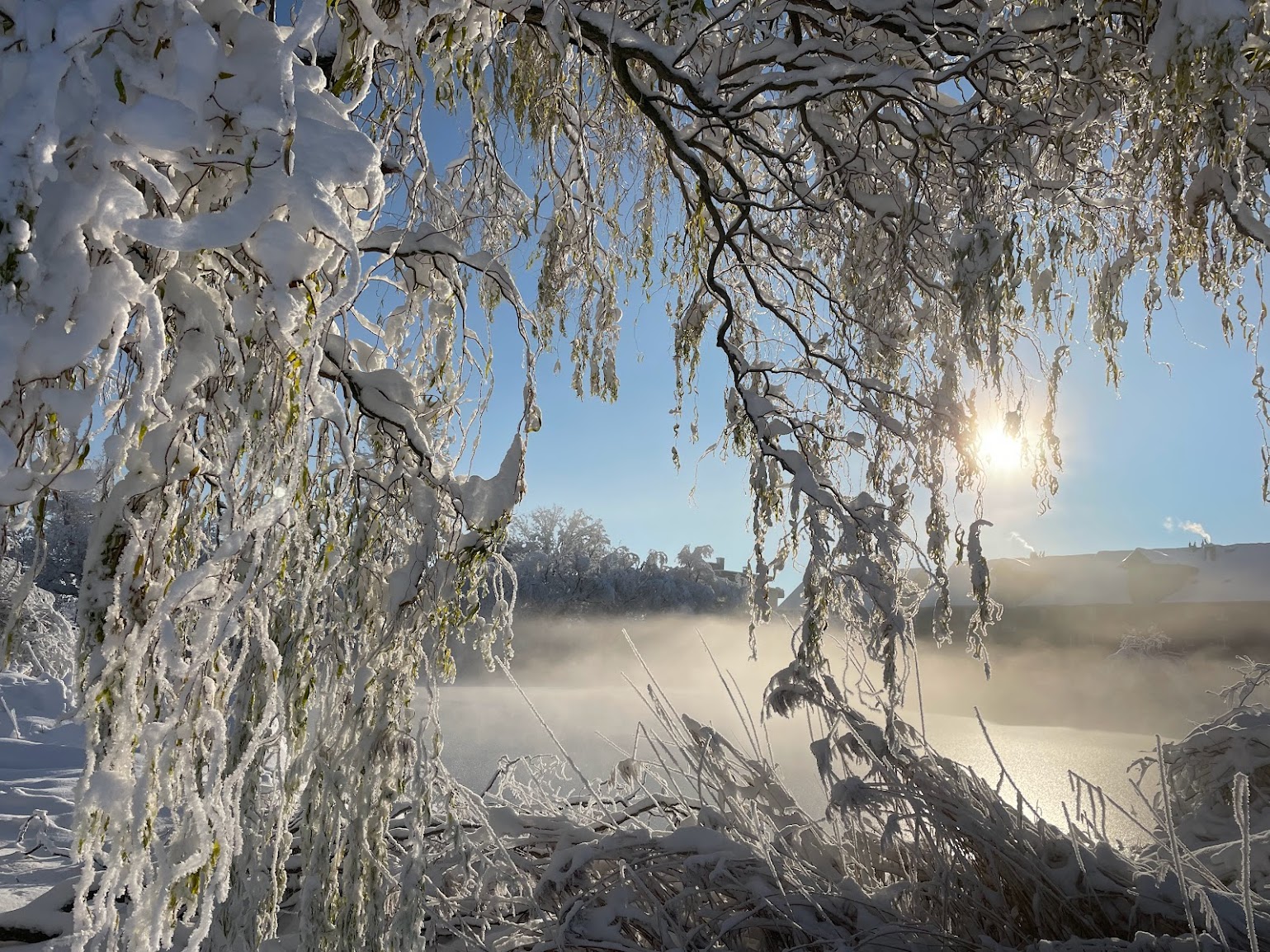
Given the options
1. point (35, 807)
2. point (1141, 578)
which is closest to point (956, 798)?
point (35, 807)

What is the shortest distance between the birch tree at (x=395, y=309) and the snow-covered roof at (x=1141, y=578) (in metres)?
14.4

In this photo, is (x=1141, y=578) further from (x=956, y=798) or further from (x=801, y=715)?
(x=956, y=798)

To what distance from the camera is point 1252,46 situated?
61.4 inches

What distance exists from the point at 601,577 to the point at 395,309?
70.8ft

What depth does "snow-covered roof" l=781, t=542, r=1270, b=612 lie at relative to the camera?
1575cm

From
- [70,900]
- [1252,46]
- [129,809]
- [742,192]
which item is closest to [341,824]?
[129,809]

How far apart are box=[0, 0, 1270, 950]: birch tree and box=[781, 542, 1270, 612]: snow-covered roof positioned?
14.4m

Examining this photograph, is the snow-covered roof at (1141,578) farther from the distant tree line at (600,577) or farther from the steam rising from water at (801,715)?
the distant tree line at (600,577)

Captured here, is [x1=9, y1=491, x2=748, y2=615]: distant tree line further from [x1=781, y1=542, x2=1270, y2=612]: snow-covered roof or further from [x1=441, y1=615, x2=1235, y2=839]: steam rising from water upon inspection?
[x1=781, y1=542, x2=1270, y2=612]: snow-covered roof

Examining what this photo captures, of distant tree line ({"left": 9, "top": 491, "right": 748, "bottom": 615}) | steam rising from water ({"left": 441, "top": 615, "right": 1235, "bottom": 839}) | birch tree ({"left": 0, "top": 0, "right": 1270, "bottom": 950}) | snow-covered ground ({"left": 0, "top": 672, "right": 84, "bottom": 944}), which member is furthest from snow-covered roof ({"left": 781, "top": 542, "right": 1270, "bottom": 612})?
snow-covered ground ({"left": 0, "top": 672, "right": 84, "bottom": 944})

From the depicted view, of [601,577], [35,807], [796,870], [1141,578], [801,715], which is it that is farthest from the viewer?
[601,577]

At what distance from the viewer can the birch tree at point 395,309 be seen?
0.77 meters

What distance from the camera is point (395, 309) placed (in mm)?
1893

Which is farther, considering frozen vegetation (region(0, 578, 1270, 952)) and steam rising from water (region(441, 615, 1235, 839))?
steam rising from water (region(441, 615, 1235, 839))
